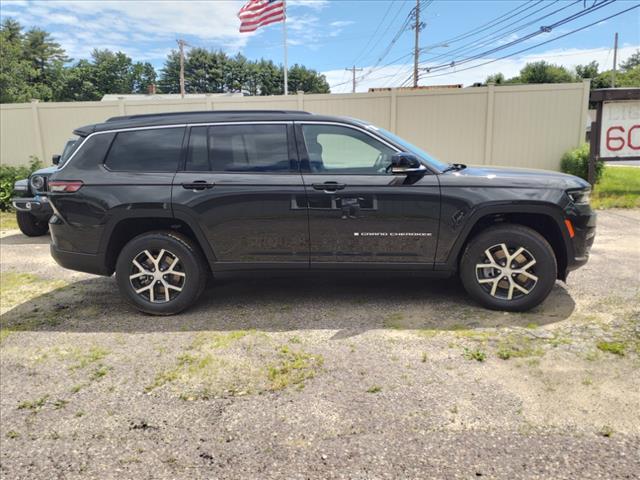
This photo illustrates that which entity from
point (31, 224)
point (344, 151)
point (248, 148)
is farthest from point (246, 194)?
point (31, 224)

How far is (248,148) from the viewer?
445cm

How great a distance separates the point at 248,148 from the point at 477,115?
9.04 meters

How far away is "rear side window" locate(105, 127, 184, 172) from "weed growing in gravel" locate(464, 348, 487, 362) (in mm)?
2952

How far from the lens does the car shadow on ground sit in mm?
4277

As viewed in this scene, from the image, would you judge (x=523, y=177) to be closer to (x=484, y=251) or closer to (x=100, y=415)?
(x=484, y=251)

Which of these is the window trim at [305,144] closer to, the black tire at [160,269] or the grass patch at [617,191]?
the black tire at [160,269]

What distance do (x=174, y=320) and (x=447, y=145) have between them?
A: 953cm

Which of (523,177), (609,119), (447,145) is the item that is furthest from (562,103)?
(523,177)

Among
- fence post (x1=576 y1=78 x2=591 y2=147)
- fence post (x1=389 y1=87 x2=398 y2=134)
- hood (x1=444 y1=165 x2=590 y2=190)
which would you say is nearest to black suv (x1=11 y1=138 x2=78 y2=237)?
hood (x1=444 y1=165 x2=590 y2=190)

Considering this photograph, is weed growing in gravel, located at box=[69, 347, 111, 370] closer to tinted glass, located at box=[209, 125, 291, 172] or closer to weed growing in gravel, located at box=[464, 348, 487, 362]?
tinted glass, located at box=[209, 125, 291, 172]

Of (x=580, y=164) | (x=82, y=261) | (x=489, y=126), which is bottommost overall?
(x=82, y=261)

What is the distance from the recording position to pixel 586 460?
244 cm

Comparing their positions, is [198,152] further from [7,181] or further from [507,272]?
[7,181]

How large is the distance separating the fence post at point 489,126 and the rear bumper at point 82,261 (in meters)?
9.93
